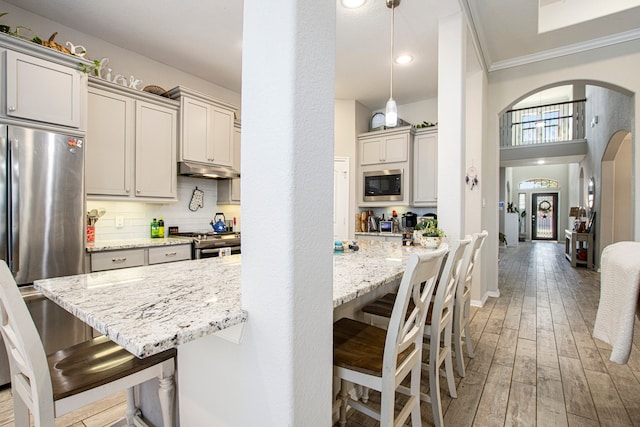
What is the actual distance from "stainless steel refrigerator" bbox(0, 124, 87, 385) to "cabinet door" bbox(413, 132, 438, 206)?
419 centimetres

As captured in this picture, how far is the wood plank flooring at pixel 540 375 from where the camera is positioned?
180 cm

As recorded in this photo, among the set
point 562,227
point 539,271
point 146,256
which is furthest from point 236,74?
point 562,227

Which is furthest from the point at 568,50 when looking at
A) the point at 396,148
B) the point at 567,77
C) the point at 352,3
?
the point at 352,3

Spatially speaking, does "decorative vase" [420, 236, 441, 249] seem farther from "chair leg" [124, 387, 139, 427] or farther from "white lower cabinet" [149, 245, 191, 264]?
"white lower cabinet" [149, 245, 191, 264]

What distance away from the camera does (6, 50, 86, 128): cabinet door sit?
2.21 meters

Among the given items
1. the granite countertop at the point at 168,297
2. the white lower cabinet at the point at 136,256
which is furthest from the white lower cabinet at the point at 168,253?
the granite countertop at the point at 168,297

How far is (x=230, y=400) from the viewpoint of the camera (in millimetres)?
894

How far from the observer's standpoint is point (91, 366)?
109cm

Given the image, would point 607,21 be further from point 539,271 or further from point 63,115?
point 63,115

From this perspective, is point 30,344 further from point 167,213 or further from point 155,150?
point 167,213

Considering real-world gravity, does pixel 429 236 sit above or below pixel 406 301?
above

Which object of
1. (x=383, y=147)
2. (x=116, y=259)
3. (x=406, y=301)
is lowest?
(x=116, y=259)

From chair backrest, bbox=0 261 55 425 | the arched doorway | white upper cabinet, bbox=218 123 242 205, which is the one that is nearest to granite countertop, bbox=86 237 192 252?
white upper cabinet, bbox=218 123 242 205

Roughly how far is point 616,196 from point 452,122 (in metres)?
5.83
